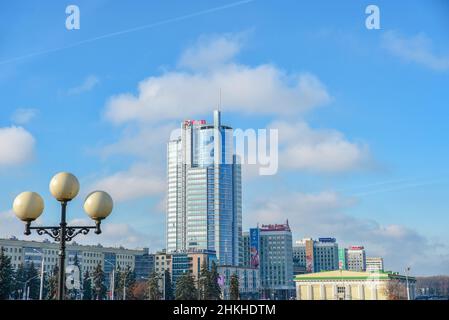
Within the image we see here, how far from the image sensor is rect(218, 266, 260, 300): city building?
123 meters

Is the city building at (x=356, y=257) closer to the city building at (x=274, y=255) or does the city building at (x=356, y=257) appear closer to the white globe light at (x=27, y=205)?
the city building at (x=274, y=255)

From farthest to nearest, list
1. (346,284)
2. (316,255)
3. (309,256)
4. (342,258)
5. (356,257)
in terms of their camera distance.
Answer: (356,257) → (342,258) → (316,255) → (309,256) → (346,284)

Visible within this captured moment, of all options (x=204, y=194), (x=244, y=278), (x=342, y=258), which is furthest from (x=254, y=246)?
(x=342, y=258)

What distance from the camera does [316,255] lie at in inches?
6895

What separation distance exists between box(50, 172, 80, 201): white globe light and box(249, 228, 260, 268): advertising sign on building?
14371 cm

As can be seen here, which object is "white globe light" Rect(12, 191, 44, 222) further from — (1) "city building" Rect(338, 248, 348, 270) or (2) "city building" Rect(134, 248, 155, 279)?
(1) "city building" Rect(338, 248, 348, 270)

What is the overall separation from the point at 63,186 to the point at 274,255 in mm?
151985

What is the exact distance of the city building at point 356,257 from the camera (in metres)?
192

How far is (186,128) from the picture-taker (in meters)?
153

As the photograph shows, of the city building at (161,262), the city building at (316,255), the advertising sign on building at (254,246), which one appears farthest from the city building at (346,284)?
the city building at (316,255)

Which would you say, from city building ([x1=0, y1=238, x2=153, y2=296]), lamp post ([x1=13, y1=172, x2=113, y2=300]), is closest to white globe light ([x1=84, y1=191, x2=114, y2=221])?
lamp post ([x1=13, y1=172, x2=113, y2=300])

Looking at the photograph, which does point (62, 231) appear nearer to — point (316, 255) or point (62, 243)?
point (62, 243)
